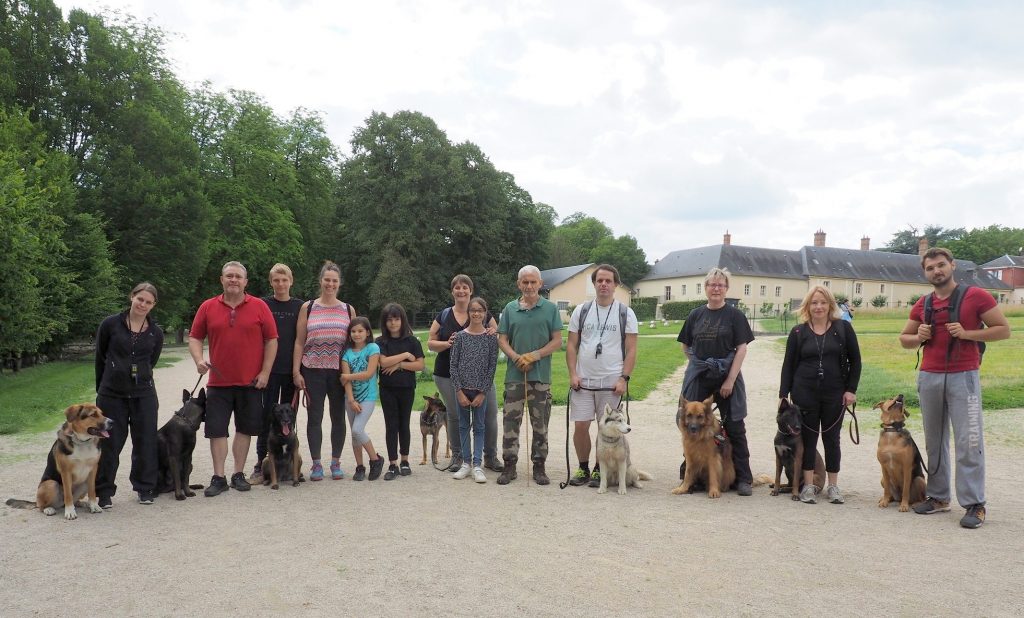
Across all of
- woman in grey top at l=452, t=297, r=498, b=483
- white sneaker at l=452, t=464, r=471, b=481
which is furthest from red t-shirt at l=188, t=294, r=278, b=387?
white sneaker at l=452, t=464, r=471, b=481

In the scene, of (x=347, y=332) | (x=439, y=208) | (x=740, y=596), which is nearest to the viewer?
(x=740, y=596)

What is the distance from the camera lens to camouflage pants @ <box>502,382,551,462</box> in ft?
22.6

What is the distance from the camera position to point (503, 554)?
189 inches

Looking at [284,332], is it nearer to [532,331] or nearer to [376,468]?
[376,468]

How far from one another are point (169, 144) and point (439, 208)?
70.3 ft

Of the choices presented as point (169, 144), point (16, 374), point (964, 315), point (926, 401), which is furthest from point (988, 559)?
point (169, 144)

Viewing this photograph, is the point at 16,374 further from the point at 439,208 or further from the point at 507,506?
the point at 439,208

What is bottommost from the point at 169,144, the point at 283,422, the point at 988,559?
the point at 988,559

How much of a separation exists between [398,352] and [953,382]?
518cm

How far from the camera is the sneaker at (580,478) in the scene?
6934 mm

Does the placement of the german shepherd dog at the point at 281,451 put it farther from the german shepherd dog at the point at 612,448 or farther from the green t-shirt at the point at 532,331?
the german shepherd dog at the point at 612,448

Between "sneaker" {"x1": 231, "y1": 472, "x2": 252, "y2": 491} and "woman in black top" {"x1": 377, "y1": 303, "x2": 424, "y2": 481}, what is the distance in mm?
1379

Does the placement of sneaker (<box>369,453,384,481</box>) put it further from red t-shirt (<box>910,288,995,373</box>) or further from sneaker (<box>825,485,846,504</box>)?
red t-shirt (<box>910,288,995,373</box>)

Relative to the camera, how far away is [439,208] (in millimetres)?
44375
